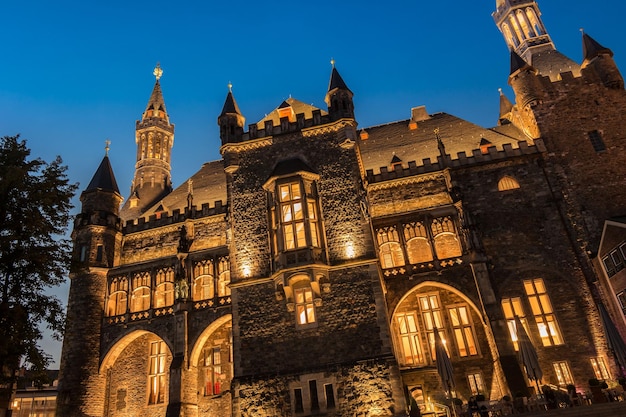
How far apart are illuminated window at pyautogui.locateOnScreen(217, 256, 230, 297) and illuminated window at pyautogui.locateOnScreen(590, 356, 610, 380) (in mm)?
16651

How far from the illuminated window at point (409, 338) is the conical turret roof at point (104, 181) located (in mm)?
17830

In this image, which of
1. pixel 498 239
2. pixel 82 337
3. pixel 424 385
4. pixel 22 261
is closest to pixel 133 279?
pixel 82 337

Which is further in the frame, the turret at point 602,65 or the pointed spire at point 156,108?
the pointed spire at point 156,108

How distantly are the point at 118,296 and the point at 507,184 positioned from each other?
21065 millimetres

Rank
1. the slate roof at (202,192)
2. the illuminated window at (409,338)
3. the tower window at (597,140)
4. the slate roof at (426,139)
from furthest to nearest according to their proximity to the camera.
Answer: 1. the slate roof at (202,192)
2. the slate roof at (426,139)
3. the tower window at (597,140)
4. the illuminated window at (409,338)

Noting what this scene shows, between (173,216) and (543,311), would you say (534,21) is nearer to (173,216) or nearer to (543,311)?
(543,311)

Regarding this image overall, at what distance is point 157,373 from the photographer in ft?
80.4

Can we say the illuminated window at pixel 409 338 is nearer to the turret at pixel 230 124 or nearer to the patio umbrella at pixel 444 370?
the patio umbrella at pixel 444 370

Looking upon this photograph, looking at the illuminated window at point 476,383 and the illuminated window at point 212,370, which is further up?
the illuminated window at point 212,370

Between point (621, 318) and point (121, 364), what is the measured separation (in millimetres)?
23328

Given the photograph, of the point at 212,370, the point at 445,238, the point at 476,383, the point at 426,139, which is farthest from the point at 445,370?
the point at 426,139

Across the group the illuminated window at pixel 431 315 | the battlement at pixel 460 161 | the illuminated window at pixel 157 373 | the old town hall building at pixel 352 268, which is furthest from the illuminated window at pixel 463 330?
the illuminated window at pixel 157 373

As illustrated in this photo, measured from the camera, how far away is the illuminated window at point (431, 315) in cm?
2220

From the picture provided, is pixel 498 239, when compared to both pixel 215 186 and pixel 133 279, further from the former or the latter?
pixel 133 279
